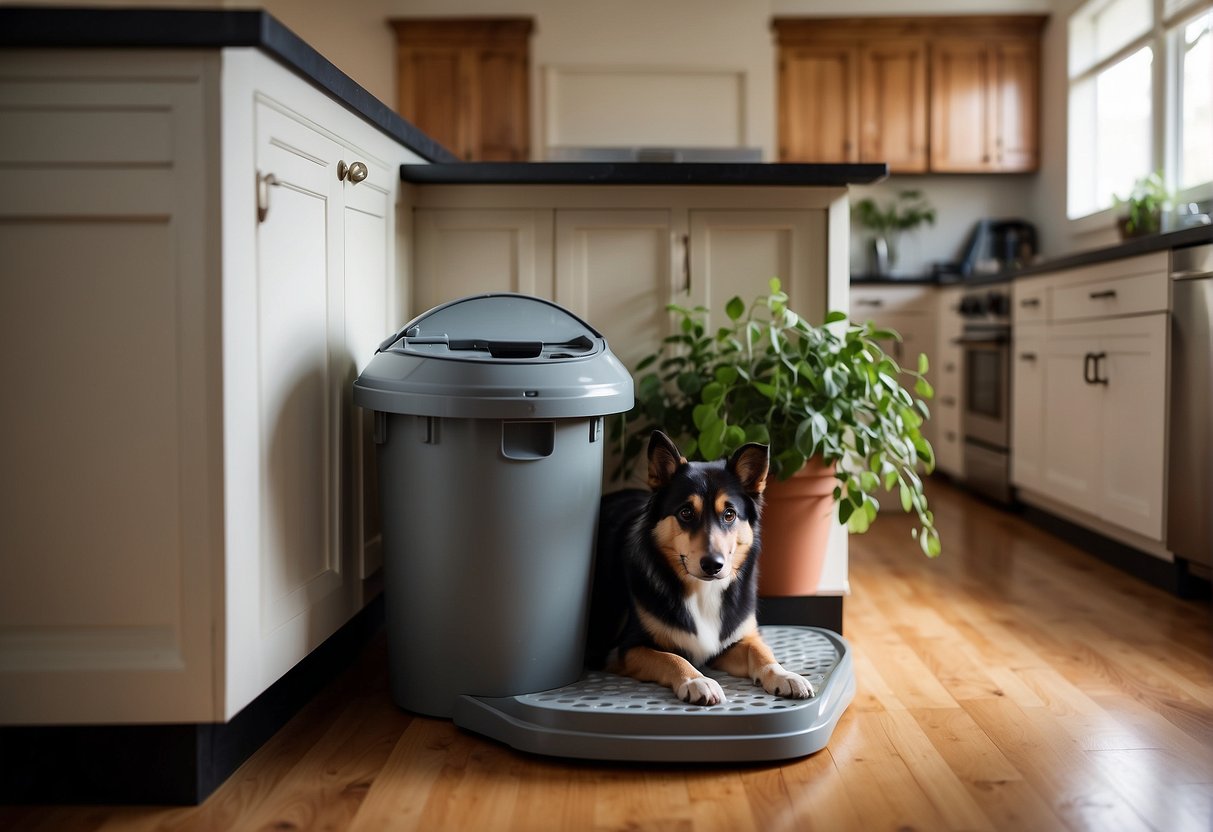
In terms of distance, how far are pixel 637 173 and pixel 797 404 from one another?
0.63 metres

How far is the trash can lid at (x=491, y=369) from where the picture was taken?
1699 millimetres

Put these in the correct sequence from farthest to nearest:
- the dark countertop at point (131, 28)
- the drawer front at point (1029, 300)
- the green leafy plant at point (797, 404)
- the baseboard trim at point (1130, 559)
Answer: the drawer front at point (1029, 300) → the baseboard trim at point (1130, 559) → the green leafy plant at point (797, 404) → the dark countertop at point (131, 28)

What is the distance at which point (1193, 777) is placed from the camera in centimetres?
161

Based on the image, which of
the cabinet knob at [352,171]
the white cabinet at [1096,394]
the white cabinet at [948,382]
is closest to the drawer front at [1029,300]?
the white cabinet at [1096,394]

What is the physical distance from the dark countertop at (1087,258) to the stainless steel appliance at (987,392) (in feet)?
0.24

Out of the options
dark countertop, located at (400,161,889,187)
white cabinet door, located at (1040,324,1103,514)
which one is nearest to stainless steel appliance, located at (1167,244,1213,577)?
white cabinet door, located at (1040,324,1103,514)

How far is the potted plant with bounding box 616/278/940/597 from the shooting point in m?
2.16

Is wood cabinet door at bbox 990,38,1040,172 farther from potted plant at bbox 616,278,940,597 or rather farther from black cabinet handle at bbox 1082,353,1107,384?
potted plant at bbox 616,278,940,597

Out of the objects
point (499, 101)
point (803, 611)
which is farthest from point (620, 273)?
point (499, 101)

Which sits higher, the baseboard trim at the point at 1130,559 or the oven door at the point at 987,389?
the oven door at the point at 987,389

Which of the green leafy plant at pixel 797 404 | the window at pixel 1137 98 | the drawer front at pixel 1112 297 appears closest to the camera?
the green leafy plant at pixel 797 404

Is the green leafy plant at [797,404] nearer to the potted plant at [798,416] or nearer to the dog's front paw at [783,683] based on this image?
the potted plant at [798,416]

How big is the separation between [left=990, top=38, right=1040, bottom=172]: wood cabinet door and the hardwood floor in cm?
394

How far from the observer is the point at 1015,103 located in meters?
5.76
